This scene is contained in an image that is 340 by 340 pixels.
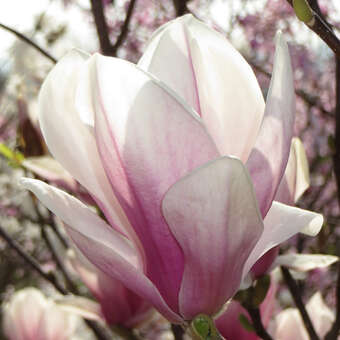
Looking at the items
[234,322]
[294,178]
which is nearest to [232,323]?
[234,322]

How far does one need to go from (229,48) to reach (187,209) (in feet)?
0.41

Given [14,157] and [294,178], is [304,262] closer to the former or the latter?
[294,178]

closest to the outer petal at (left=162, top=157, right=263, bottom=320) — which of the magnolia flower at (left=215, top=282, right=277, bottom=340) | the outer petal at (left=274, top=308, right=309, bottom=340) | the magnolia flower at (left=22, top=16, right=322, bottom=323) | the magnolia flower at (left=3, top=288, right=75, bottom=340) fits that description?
the magnolia flower at (left=22, top=16, right=322, bottom=323)

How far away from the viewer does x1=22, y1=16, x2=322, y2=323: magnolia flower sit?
35cm

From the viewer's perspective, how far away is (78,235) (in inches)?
14.8

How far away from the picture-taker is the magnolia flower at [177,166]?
35 centimetres

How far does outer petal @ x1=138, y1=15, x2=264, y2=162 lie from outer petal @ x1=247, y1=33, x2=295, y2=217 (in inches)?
1.1

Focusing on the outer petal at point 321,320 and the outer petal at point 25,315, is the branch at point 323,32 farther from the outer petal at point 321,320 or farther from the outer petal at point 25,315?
the outer petal at point 25,315

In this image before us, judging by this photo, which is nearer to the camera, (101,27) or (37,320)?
(101,27)

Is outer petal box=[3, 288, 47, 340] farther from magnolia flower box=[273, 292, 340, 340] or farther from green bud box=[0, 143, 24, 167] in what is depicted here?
magnolia flower box=[273, 292, 340, 340]

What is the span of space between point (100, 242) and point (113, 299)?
1.15 feet

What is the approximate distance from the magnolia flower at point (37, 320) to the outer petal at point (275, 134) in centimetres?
65

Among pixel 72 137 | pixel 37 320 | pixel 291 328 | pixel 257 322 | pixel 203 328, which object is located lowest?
pixel 37 320

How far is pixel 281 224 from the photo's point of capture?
377 millimetres
